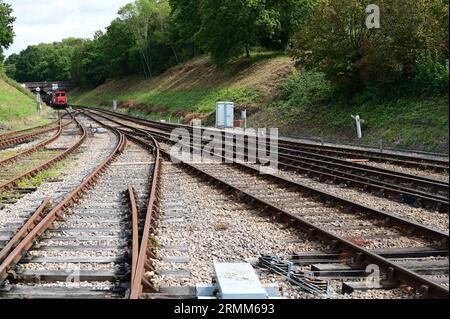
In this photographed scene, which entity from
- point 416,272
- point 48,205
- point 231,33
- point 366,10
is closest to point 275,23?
point 231,33

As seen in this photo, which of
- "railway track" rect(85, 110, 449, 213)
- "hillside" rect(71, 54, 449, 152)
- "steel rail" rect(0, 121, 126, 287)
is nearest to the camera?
"steel rail" rect(0, 121, 126, 287)

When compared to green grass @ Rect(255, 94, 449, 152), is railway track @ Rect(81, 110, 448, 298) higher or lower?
lower

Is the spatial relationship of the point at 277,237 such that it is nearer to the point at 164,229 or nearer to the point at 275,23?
the point at 164,229

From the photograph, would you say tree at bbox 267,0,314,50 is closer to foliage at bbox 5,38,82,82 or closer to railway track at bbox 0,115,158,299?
railway track at bbox 0,115,158,299

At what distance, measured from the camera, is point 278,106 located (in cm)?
3791

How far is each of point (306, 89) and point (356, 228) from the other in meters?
28.3

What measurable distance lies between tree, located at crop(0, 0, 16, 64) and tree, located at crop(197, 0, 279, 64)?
83.5 feet

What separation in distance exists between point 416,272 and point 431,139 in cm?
1615

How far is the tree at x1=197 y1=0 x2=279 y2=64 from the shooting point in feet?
170

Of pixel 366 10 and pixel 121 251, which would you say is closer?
pixel 121 251

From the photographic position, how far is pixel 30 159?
20031 mm

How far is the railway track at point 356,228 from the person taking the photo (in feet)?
20.8

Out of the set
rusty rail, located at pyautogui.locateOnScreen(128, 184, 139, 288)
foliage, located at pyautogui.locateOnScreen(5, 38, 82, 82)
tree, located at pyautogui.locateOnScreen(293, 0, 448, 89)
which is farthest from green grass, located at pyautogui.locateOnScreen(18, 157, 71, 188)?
foliage, located at pyautogui.locateOnScreen(5, 38, 82, 82)

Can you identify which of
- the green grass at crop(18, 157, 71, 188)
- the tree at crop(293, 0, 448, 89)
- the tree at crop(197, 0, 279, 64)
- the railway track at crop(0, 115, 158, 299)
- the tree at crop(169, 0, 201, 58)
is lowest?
the railway track at crop(0, 115, 158, 299)
